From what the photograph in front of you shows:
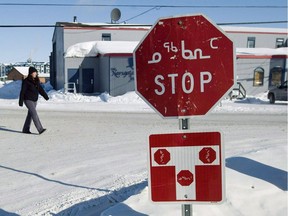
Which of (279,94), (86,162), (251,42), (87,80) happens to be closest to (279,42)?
(251,42)

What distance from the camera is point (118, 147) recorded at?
806 centimetres

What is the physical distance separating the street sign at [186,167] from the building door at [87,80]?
83.7 feet

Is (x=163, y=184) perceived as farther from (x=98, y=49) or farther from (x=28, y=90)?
(x=98, y=49)

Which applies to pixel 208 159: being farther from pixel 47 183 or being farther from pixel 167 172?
pixel 47 183

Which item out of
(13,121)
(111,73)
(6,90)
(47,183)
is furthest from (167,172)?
(6,90)

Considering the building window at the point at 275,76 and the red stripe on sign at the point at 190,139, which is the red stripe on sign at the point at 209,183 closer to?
the red stripe on sign at the point at 190,139

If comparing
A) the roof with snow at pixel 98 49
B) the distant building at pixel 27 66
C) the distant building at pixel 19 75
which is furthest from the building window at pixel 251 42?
the distant building at pixel 19 75

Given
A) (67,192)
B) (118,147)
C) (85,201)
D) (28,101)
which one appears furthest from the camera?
(28,101)

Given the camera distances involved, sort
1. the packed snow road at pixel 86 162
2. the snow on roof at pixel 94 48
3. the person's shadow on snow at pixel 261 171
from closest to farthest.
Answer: the packed snow road at pixel 86 162 < the person's shadow on snow at pixel 261 171 < the snow on roof at pixel 94 48

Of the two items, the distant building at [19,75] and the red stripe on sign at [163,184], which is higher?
the distant building at [19,75]

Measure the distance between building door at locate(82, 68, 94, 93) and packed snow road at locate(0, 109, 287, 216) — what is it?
15502 millimetres

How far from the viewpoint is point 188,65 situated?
2.20m

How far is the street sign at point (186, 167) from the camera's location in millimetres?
2191

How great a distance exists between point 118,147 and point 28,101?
3091mm
